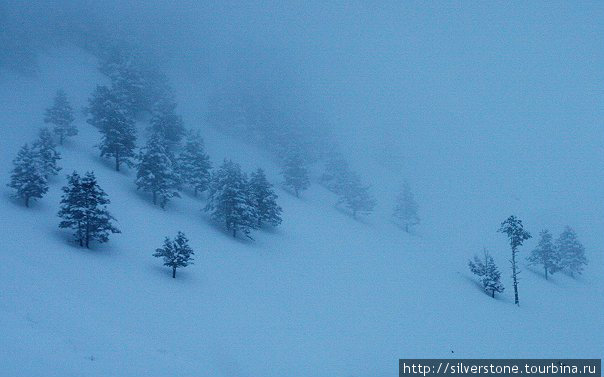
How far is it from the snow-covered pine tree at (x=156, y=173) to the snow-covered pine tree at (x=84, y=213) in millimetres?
10709

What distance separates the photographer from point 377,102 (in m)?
136

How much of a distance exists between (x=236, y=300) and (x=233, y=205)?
46.5ft

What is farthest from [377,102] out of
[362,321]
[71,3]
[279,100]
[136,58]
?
[362,321]

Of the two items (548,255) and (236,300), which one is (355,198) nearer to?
(548,255)

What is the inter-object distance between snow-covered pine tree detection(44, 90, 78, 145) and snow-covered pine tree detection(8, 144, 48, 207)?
54.3 ft

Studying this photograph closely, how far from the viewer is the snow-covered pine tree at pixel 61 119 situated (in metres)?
42.4

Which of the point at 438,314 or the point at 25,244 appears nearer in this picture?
the point at 25,244

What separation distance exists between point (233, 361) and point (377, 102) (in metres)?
130

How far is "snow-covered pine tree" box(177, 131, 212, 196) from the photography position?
42781 millimetres

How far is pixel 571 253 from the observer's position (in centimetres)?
5738

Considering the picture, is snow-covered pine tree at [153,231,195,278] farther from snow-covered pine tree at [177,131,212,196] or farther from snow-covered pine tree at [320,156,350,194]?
snow-covered pine tree at [320,156,350,194]

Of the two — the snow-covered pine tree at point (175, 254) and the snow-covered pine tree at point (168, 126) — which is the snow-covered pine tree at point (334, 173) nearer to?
the snow-covered pine tree at point (168, 126)

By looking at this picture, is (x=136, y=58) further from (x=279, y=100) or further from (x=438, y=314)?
(x=438, y=314)

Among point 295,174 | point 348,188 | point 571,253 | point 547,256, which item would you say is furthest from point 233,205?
point 571,253
